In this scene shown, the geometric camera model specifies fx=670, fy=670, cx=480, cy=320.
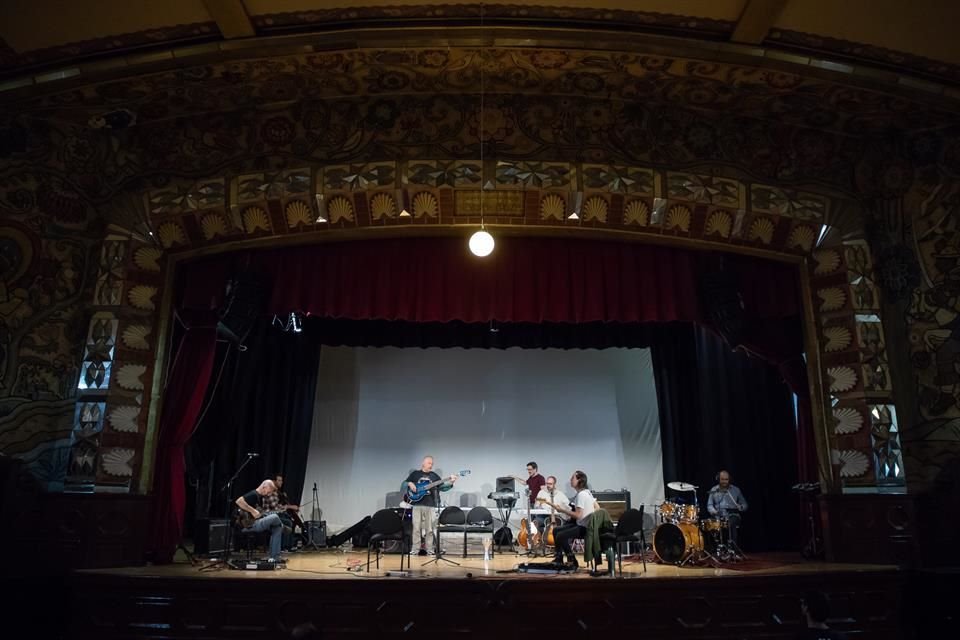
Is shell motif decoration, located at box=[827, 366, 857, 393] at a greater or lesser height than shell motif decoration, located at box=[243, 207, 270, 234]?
lesser

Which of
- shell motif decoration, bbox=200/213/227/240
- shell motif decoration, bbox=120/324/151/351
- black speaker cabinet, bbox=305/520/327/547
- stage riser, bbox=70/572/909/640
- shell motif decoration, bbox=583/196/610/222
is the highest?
shell motif decoration, bbox=583/196/610/222

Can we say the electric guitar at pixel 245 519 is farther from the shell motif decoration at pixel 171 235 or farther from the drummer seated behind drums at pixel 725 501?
the drummer seated behind drums at pixel 725 501

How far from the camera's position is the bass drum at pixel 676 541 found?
25.4 ft

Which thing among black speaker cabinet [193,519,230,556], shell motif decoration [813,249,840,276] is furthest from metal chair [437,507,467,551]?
shell motif decoration [813,249,840,276]

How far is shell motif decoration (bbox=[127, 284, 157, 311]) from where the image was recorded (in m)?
7.60

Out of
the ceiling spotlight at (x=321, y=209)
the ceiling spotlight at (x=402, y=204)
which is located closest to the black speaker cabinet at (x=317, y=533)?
the ceiling spotlight at (x=321, y=209)

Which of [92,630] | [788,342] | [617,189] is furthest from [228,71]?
[788,342]

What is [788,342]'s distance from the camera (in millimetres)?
8375

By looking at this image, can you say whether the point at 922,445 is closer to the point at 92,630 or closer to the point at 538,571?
the point at 538,571

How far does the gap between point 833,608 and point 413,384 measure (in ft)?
22.8

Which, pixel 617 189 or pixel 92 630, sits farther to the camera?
pixel 617 189

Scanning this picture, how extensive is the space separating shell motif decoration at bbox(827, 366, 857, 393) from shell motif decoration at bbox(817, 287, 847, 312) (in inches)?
28.2

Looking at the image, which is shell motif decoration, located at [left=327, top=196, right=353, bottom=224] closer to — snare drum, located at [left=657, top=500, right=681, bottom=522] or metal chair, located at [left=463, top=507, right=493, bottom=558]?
metal chair, located at [left=463, top=507, right=493, bottom=558]

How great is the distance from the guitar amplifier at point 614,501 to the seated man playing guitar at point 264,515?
4761 millimetres
